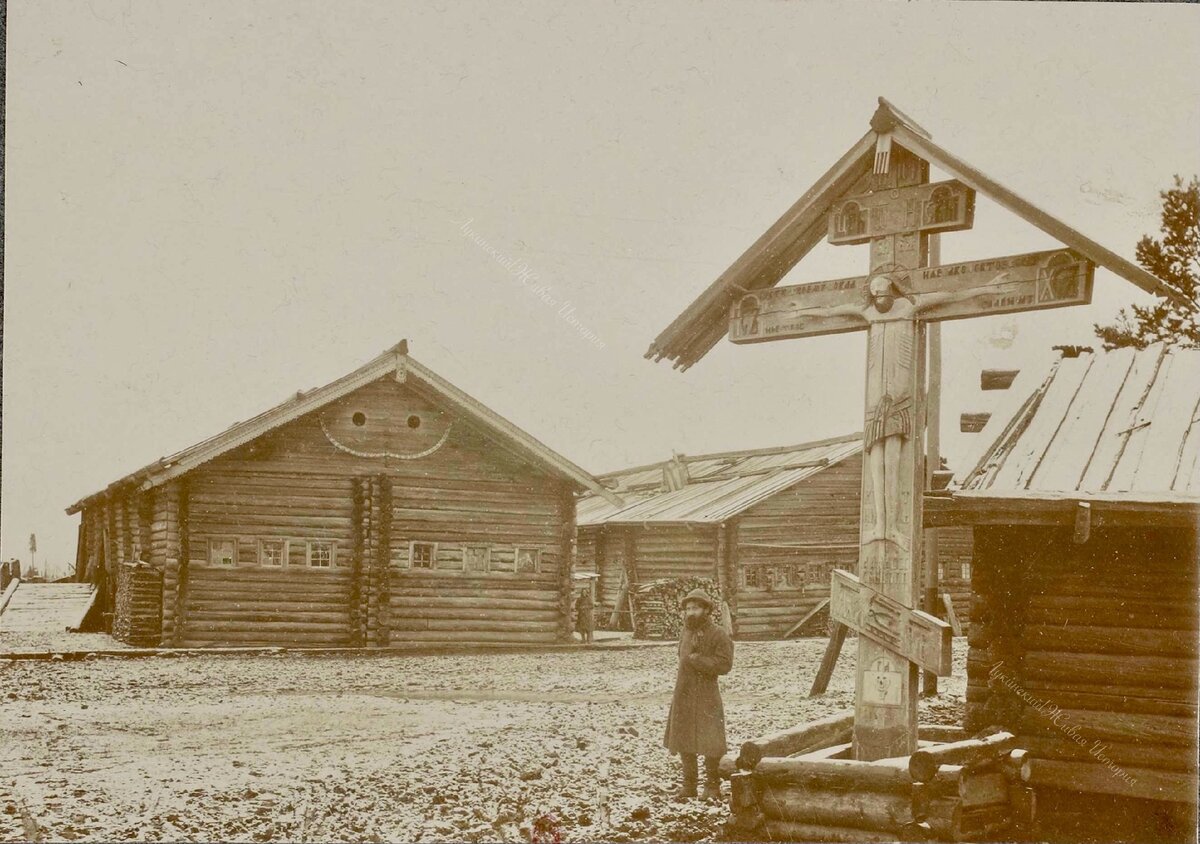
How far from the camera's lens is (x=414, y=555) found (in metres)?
23.1

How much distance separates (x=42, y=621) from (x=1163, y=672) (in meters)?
22.2

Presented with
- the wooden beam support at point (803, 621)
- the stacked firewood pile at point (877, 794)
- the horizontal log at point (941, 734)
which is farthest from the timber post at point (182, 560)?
the stacked firewood pile at point (877, 794)

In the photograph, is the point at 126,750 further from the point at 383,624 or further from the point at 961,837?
the point at 383,624

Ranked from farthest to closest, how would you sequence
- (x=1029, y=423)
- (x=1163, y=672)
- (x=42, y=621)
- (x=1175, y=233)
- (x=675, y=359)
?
(x=42, y=621), (x=1175, y=233), (x=1029, y=423), (x=1163, y=672), (x=675, y=359)

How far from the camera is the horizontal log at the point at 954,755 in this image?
688 cm

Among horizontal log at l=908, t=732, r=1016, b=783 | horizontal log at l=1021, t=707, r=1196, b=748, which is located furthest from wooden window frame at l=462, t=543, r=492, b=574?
horizontal log at l=908, t=732, r=1016, b=783

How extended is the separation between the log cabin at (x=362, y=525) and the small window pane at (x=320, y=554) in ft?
0.09

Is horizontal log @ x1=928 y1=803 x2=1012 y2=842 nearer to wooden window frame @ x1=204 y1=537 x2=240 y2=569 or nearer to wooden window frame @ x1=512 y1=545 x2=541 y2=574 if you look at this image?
wooden window frame @ x1=512 y1=545 x2=541 y2=574

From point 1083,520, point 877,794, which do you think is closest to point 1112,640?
point 1083,520

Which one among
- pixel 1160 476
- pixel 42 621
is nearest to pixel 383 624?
pixel 42 621

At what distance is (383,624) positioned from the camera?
2280 centimetres

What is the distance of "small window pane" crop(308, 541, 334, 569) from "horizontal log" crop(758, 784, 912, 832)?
16.3m

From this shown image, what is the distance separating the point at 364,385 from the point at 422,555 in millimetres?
3474

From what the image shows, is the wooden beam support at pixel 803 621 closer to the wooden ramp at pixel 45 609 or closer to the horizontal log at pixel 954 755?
the wooden ramp at pixel 45 609
